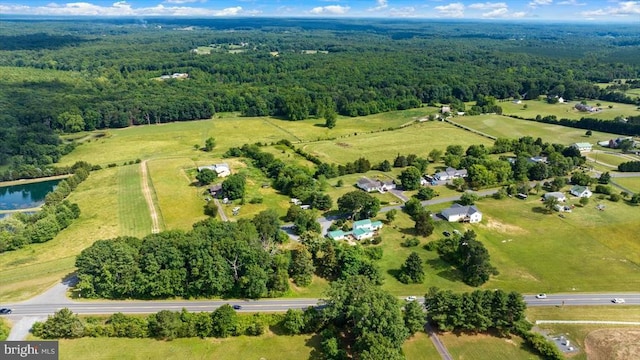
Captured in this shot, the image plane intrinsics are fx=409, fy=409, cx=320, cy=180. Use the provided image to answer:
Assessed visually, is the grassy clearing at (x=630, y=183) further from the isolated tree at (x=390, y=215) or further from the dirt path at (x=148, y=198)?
the dirt path at (x=148, y=198)

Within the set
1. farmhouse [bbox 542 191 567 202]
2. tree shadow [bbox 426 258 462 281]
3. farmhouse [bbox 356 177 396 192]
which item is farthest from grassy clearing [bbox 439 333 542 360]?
farmhouse [bbox 542 191 567 202]

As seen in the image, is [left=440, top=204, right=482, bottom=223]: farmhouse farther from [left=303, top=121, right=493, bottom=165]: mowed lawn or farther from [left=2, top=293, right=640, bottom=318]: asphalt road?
[left=303, top=121, right=493, bottom=165]: mowed lawn

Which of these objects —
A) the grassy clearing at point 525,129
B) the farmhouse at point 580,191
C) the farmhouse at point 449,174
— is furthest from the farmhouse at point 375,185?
the grassy clearing at point 525,129

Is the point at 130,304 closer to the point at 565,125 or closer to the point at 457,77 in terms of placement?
the point at 565,125

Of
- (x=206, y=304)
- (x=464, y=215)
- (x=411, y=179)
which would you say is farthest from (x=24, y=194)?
(x=464, y=215)

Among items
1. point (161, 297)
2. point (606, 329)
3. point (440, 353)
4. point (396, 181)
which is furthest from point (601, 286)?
point (161, 297)

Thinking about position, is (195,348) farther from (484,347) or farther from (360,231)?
(360,231)

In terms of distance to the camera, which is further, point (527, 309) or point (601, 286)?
point (601, 286)
